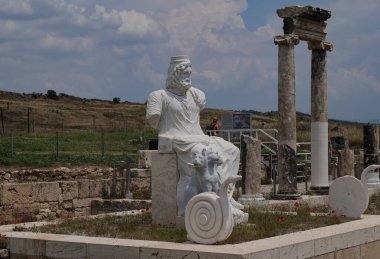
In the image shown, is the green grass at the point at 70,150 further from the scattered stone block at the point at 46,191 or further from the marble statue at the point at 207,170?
the marble statue at the point at 207,170

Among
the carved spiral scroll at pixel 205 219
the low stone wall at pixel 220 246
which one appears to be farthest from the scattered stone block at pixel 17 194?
the carved spiral scroll at pixel 205 219

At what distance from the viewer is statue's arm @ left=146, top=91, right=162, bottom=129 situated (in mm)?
13031

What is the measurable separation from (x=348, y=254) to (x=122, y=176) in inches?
415

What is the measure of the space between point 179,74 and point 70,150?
1550cm

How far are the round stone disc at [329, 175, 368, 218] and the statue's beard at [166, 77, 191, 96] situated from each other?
3.09 metres

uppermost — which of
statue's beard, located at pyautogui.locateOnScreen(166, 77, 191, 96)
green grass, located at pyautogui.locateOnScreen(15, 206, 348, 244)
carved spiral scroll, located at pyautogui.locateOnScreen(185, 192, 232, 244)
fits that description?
statue's beard, located at pyautogui.locateOnScreen(166, 77, 191, 96)

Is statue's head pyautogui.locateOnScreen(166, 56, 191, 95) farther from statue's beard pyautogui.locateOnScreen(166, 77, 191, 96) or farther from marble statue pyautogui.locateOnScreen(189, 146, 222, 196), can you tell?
marble statue pyautogui.locateOnScreen(189, 146, 222, 196)

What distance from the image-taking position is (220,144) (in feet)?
43.1

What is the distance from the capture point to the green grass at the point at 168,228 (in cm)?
1116

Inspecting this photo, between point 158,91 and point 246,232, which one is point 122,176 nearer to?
point 158,91

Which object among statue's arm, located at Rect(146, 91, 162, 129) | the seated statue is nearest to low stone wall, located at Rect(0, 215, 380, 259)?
the seated statue

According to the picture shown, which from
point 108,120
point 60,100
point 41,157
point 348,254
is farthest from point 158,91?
point 60,100

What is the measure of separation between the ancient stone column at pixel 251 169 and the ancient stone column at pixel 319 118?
385 centimetres

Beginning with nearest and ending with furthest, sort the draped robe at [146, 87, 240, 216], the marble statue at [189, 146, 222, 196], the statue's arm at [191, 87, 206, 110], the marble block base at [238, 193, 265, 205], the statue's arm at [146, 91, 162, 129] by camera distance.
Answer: the marble statue at [189, 146, 222, 196] → the draped robe at [146, 87, 240, 216] → the statue's arm at [146, 91, 162, 129] → the statue's arm at [191, 87, 206, 110] → the marble block base at [238, 193, 265, 205]
